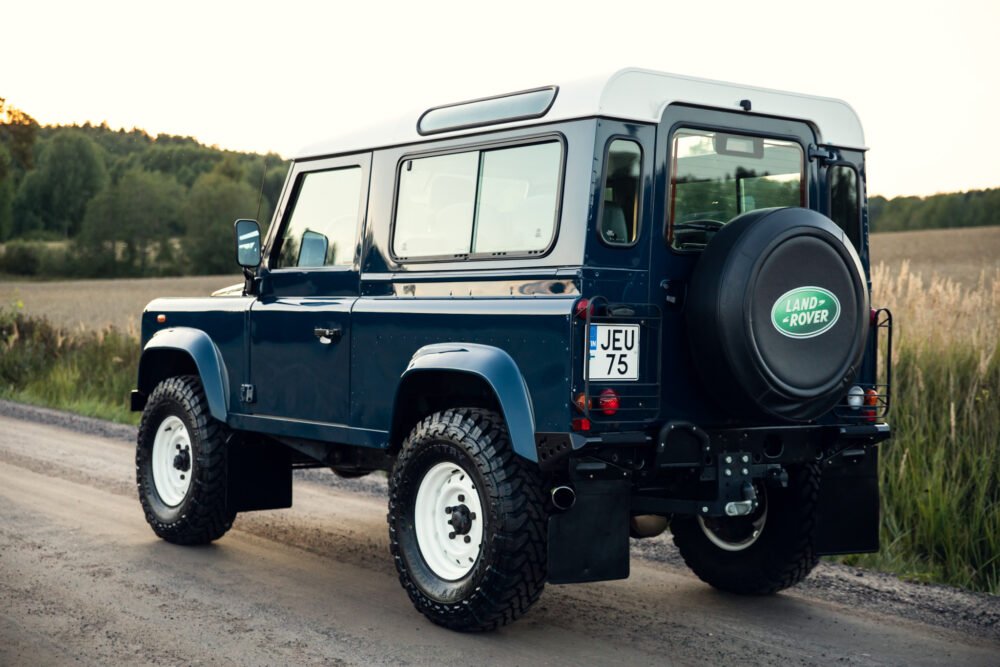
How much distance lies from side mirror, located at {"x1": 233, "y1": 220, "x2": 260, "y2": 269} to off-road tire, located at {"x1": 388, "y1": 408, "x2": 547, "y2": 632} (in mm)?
1898

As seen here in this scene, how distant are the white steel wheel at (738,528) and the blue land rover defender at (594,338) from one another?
0.05 ft

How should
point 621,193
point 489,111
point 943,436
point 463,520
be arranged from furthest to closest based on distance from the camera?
point 943,436 < point 489,111 < point 463,520 < point 621,193

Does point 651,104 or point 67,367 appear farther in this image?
point 67,367

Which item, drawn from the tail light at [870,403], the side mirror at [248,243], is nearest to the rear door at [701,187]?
the tail light at [870,403]

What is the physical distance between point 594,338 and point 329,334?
5.92 ft

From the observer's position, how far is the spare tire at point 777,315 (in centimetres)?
468

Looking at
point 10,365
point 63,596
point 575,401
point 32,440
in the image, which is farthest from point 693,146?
point 10,365

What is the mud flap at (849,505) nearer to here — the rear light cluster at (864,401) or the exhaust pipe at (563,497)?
the rear light cluster at (864,401)

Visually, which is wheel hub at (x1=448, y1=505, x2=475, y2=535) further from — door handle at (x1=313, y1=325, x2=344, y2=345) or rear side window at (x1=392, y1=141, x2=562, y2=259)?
door handle at (x1=313, y1=325, x2=344, y2=345)

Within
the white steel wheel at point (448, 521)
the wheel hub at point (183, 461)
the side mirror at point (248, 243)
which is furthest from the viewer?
the wheel hub at point (183, 461)

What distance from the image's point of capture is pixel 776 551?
18.9ft

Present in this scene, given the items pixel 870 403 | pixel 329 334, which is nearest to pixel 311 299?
pixel 329 334

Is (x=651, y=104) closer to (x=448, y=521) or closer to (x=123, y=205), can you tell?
(x=448, y=521)

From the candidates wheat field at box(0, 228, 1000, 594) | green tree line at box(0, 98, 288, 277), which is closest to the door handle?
wheat field at box(0, 228, 1000, 594)
